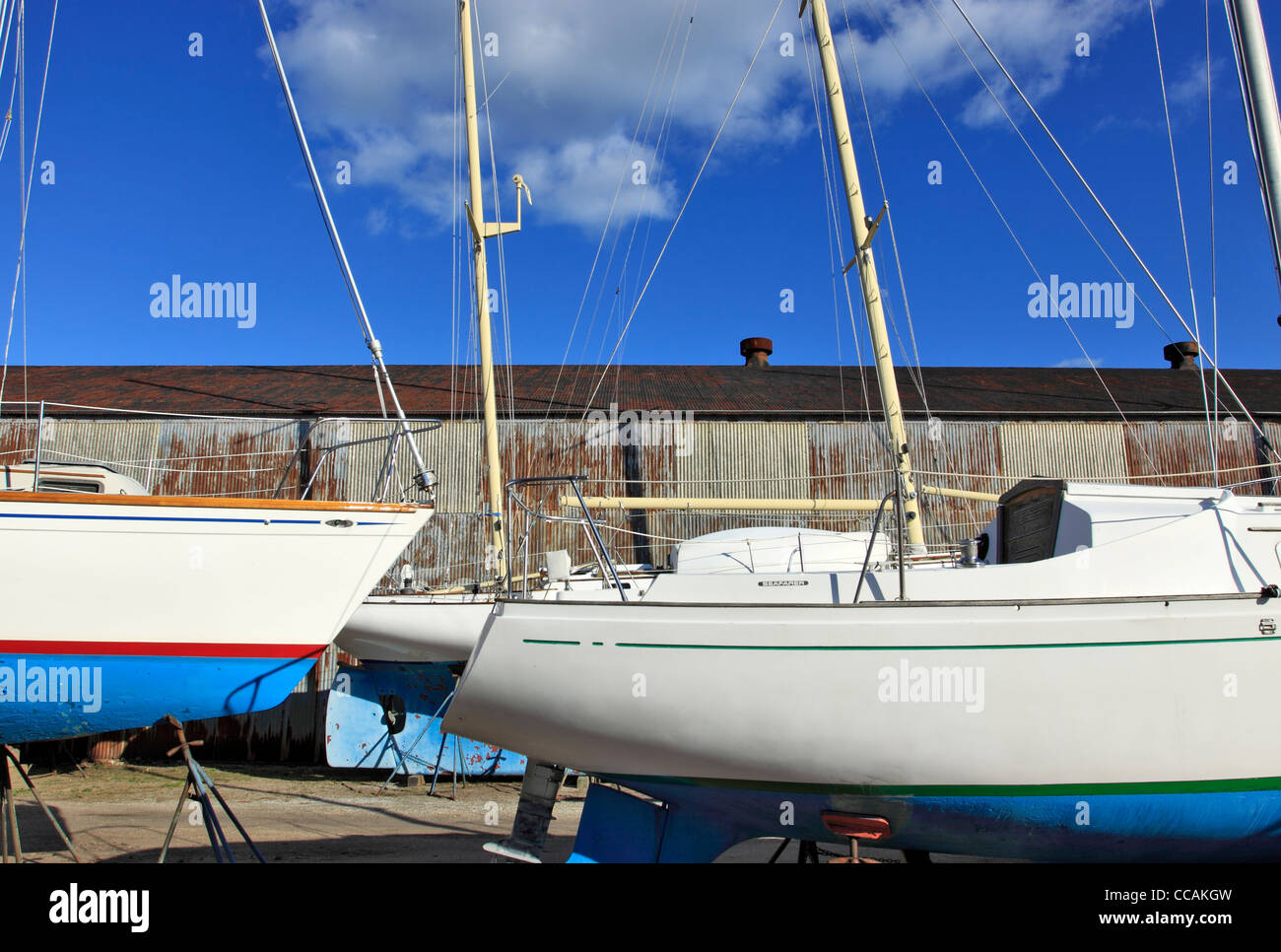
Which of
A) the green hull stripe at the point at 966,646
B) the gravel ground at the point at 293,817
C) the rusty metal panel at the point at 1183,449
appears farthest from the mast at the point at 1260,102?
the rusty metal panel at the point at 1183,449

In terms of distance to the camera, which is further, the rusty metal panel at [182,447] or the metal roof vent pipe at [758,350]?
the metal roof vent pipe at [758,350]

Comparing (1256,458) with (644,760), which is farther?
(1256,458)

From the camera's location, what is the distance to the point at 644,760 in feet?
15.7

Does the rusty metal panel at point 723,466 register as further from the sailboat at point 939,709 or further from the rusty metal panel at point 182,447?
the sailboat at point 939,709

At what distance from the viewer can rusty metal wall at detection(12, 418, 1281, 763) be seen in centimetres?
1388

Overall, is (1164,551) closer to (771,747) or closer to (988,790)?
(988,790)

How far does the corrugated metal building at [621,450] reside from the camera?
541 inches

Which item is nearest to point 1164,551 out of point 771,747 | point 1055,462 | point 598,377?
point 771,747

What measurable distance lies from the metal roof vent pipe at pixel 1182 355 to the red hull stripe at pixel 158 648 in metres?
22.7

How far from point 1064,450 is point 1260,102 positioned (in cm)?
991

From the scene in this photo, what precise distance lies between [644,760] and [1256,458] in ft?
49.2

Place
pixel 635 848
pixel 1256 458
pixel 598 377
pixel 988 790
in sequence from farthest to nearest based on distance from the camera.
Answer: pixel 598 377
pixel 1256 458
pixel 635 848
pixel 988 790

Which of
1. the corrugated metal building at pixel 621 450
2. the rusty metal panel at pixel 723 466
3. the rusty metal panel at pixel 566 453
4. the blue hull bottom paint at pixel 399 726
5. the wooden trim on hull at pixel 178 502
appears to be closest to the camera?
the wooden trim on hull at pixel 178 502

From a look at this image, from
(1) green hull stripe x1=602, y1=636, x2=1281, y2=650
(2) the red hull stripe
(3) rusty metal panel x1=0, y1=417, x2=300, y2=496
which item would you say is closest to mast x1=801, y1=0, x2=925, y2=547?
(1) green hull stripe x1=602, y1=636, x2=1281, y2=650
